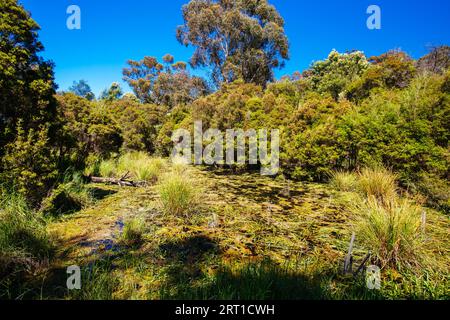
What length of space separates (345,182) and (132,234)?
5183 millimetres

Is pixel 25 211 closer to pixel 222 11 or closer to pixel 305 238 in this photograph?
pixel 305 238

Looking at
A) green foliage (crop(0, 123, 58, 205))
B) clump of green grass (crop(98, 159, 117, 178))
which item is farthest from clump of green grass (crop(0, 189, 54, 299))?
clump of green grass (crop(98, 159, 117, 178))

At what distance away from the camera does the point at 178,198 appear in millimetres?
4039

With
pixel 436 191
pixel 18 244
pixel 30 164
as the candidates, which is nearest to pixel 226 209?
pixel 18 244

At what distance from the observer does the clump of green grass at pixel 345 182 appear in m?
5.53

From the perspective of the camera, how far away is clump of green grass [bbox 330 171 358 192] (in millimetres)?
5528

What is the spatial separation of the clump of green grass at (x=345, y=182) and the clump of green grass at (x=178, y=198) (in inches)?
154

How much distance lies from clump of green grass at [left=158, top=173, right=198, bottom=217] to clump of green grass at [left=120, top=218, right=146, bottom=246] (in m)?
0.79

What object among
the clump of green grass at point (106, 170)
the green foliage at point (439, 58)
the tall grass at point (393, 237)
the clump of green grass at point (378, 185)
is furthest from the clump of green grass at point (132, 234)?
the green foliage at point (439, 58)

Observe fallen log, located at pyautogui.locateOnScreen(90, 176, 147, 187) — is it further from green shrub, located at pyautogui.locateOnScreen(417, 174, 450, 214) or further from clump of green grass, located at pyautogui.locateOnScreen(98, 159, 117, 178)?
green shrub, located at pyautogui.locateOnScreen(417, 174, 450, 214)

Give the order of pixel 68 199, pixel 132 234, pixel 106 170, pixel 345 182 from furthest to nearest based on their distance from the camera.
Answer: pixel 106 170 < pixel 345 182 < pixel 68 199 < pixel 132 234

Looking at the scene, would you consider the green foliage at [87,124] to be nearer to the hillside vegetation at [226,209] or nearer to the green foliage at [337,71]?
the hillside vegetation at [226,209]

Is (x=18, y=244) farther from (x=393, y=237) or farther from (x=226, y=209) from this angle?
(x=393, y=237)

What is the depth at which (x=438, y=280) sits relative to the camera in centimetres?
220
